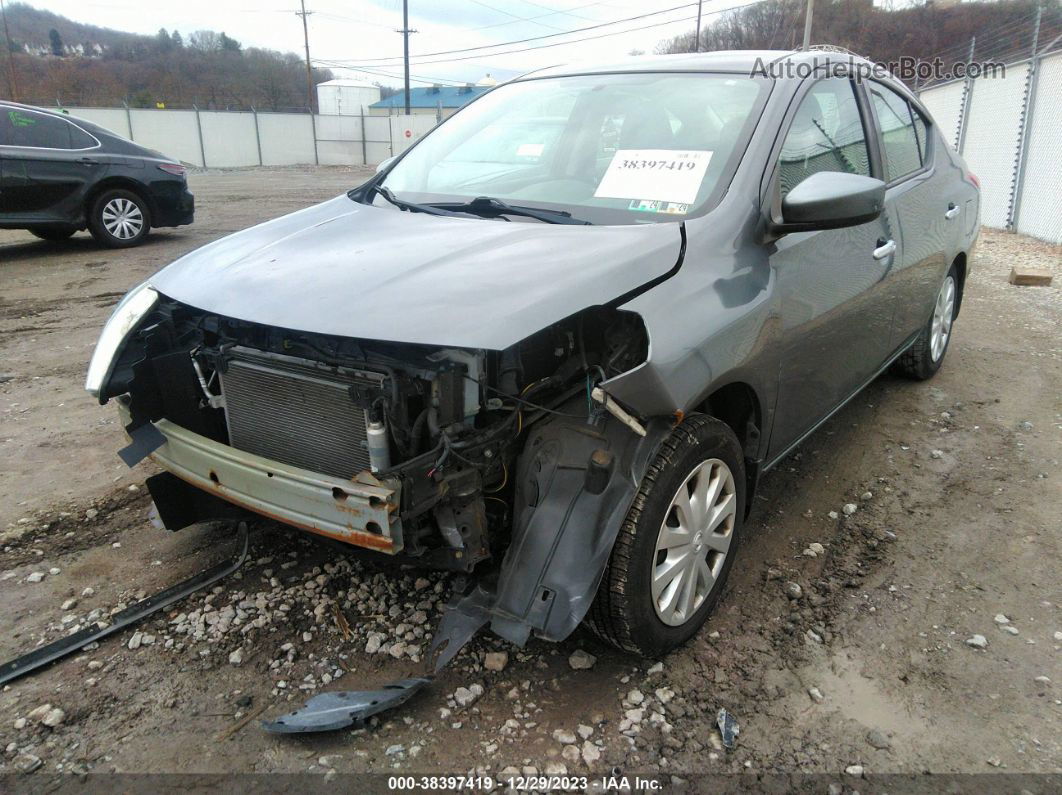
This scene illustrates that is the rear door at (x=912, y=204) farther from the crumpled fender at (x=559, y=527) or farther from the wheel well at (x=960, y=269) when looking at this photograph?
the crumpled fender at (x=559, y=527)

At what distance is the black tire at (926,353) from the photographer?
4.49 metres

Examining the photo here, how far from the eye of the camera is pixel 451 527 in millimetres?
2164

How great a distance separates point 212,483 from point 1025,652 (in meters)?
2.63

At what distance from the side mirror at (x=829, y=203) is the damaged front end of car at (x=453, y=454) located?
0.72 m

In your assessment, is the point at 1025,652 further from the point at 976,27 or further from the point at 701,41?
the point at 701,41

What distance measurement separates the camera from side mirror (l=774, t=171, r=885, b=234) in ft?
7.95

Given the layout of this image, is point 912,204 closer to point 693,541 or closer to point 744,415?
point 744,415

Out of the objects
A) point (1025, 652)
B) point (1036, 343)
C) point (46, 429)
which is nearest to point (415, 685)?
point (1025, 652)

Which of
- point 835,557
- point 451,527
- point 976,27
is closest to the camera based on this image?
point 451,527

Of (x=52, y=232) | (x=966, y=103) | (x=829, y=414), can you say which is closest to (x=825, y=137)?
(x=829, y=414)

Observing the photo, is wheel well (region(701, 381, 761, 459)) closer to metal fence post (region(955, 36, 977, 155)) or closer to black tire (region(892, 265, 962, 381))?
black tire (region(892, 265, 962, 381))

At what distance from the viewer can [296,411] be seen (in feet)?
7.51

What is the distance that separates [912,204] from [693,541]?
7.39 feet

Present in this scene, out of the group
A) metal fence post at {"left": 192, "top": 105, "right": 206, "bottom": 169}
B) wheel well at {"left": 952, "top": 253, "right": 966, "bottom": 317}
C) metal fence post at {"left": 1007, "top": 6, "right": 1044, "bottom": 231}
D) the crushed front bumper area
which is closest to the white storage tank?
metal fence post at {"left": 192, "top": 105, "right": 206, "bottom": 169}
